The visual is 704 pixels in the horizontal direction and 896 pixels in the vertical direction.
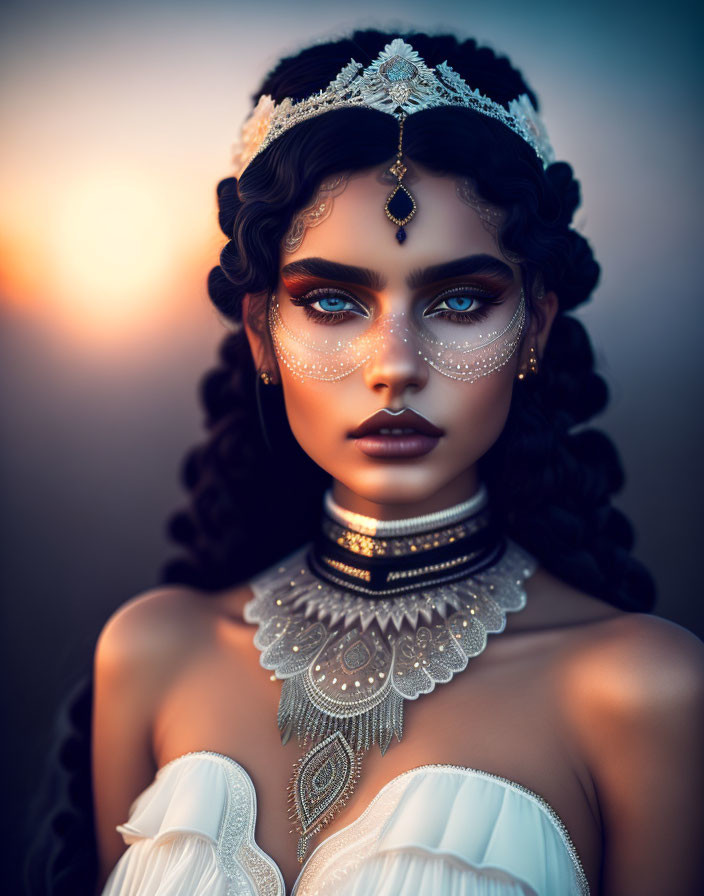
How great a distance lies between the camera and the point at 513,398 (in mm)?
1678

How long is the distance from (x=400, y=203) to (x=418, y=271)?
12 centimetres

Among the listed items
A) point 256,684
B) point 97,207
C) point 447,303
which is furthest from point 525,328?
point 97,207

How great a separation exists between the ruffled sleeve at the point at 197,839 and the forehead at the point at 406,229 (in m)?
0.95

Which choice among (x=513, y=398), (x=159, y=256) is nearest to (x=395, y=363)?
(x=513, y=398)

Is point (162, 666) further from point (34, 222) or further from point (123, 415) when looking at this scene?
point (34, 222)

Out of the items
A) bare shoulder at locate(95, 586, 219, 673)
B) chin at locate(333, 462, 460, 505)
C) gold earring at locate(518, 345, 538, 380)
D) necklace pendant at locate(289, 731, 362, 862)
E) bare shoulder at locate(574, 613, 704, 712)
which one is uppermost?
gold earring at locate(518, 345, 538, 380)

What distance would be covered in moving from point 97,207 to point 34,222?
0.19 metres

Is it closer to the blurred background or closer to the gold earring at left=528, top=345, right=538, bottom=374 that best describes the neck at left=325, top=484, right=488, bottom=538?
the gold earring at left=528, top=345, right=538, bottom=374

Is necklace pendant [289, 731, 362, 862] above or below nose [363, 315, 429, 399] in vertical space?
below

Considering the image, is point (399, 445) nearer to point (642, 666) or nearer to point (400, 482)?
point (400, 482)

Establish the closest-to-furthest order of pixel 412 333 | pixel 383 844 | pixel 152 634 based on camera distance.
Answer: pixel 383 844
pixel 412 333
pixel 152 634

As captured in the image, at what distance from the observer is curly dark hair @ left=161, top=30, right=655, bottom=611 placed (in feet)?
4.76

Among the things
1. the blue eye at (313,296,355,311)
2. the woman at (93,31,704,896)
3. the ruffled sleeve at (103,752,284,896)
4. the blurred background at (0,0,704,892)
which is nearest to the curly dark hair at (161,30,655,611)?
the woman at (93,31,704,896)

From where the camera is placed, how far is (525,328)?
1.56 meters
